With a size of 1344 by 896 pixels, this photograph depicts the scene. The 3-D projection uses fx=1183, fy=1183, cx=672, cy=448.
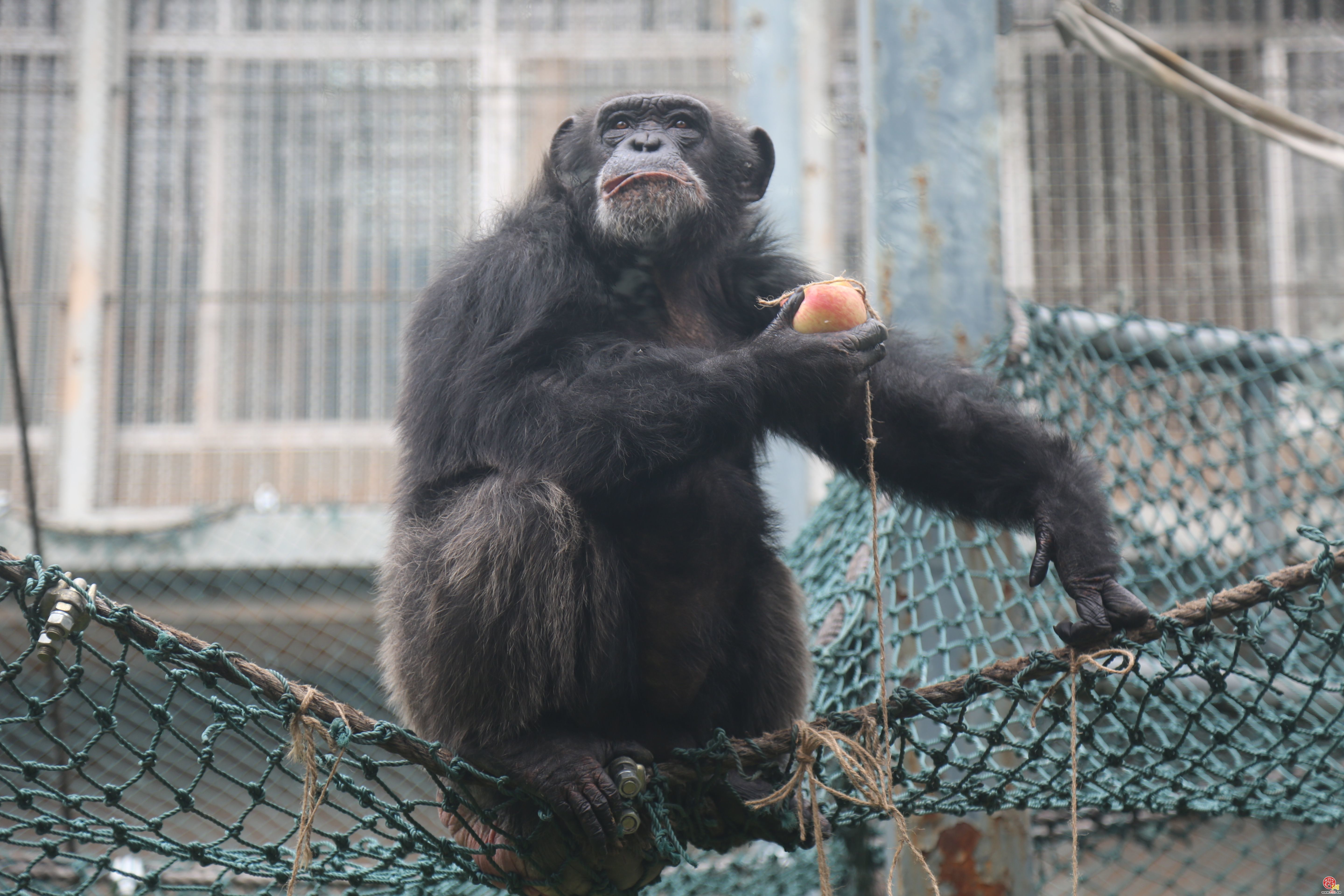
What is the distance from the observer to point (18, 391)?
3.37 metres

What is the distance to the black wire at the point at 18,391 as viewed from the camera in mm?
3219

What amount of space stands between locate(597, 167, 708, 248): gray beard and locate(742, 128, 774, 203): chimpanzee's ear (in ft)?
1.34

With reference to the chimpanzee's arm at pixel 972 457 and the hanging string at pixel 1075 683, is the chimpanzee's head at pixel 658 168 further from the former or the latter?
the hanging string at pixel 1075 683

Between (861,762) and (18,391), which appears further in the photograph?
(18,391)

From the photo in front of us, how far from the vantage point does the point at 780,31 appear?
552 cm

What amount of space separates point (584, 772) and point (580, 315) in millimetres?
1127

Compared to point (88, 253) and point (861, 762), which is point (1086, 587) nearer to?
point (861, 762)

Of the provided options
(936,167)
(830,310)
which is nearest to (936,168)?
(936,167)

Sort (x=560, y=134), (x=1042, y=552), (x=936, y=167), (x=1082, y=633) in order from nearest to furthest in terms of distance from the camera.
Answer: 1. (x=1082, y=633)
2. (x=1042, y=552)
3. (x=560, y=134)
4. (x=936, y=167)

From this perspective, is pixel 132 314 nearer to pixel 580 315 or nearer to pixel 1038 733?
pixel 580 315

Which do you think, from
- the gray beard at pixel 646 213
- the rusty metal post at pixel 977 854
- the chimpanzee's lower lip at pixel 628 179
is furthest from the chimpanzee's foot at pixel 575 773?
the chimpanzee's lower lip at pixel 628 179

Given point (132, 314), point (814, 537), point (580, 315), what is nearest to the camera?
point (580, 315)

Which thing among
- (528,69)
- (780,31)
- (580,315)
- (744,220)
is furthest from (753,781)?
(528,69)

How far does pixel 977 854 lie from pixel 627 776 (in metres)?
1.34
